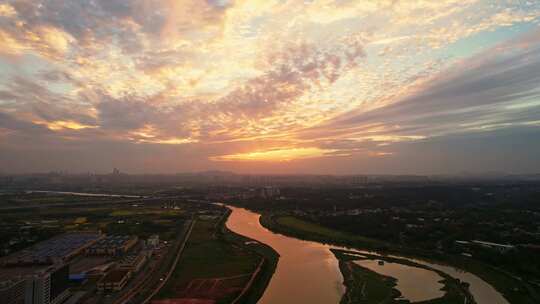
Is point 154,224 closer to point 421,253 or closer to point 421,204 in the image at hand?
point 421,253

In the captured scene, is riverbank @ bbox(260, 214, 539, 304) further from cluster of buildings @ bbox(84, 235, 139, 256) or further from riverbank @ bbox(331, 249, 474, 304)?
cluster of buildings @ bbox(84, 235, 139, 256)

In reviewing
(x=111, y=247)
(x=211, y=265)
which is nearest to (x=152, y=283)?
(x=211, y=265)

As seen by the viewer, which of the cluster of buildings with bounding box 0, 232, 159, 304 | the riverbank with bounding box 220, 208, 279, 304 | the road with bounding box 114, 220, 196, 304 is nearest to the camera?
the cluster of buildings with bounding box 0, 232, 159, 304

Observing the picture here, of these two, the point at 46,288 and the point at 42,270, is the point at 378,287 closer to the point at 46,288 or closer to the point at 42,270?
the point at 46,288

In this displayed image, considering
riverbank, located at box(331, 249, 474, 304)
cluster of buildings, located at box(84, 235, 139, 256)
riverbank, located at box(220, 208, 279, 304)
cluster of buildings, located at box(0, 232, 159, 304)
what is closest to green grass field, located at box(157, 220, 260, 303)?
riverbank, located at box(220, 208, 279, 304)

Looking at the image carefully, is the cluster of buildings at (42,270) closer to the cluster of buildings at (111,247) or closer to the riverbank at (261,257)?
the cluster of buildings at (111,247)

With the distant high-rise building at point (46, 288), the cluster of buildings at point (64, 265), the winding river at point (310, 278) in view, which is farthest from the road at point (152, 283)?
the winding river at point (310, 278)

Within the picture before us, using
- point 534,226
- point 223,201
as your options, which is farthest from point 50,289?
point 223,201
